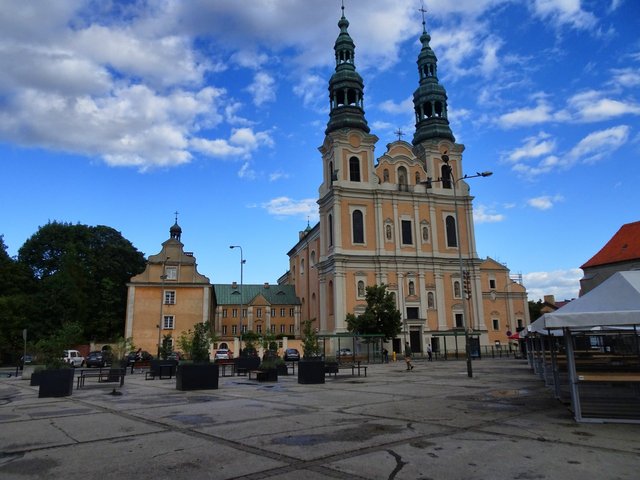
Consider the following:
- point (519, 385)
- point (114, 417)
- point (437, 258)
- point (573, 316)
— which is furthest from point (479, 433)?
point (437, 258)

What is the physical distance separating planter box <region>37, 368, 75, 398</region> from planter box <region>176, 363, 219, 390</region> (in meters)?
3.56

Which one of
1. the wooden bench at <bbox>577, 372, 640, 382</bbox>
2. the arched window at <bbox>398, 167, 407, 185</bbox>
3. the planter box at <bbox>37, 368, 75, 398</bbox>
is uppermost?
the arched window at <bbox>398, 167, 407, 185</bbox>

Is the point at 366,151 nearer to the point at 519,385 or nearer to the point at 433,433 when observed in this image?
the point at 519,385

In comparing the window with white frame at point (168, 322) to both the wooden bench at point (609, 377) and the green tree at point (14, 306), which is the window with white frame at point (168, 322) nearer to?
the green tree at point (14, 306)

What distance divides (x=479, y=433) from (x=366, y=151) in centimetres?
5236

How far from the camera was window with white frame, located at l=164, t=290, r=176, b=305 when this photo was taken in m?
52.2

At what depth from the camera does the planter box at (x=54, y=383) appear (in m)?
15.6

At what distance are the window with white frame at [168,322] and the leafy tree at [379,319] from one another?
18.9m

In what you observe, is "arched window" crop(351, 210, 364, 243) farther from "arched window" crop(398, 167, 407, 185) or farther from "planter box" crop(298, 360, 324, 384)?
"planter box" crop(298, 360, 324, 384)

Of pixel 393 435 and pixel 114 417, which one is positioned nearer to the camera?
pixel 393 435

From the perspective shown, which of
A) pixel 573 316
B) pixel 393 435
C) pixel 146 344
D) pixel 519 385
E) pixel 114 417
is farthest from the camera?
pixel 146 344

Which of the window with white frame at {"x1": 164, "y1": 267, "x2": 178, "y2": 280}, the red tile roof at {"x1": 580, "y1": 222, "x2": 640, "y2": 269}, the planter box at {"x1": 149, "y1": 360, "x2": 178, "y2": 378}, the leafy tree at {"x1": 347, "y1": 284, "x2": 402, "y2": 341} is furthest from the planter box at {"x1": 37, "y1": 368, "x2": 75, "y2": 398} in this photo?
the red tile roof at {"x1": 580, "y1": 222, "x2": 640, "y2": 269}

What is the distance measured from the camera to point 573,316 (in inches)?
379

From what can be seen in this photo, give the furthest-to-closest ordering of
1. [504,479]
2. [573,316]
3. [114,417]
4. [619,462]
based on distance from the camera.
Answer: [114,417] < [573,316] < [619,462] < [504,479]
